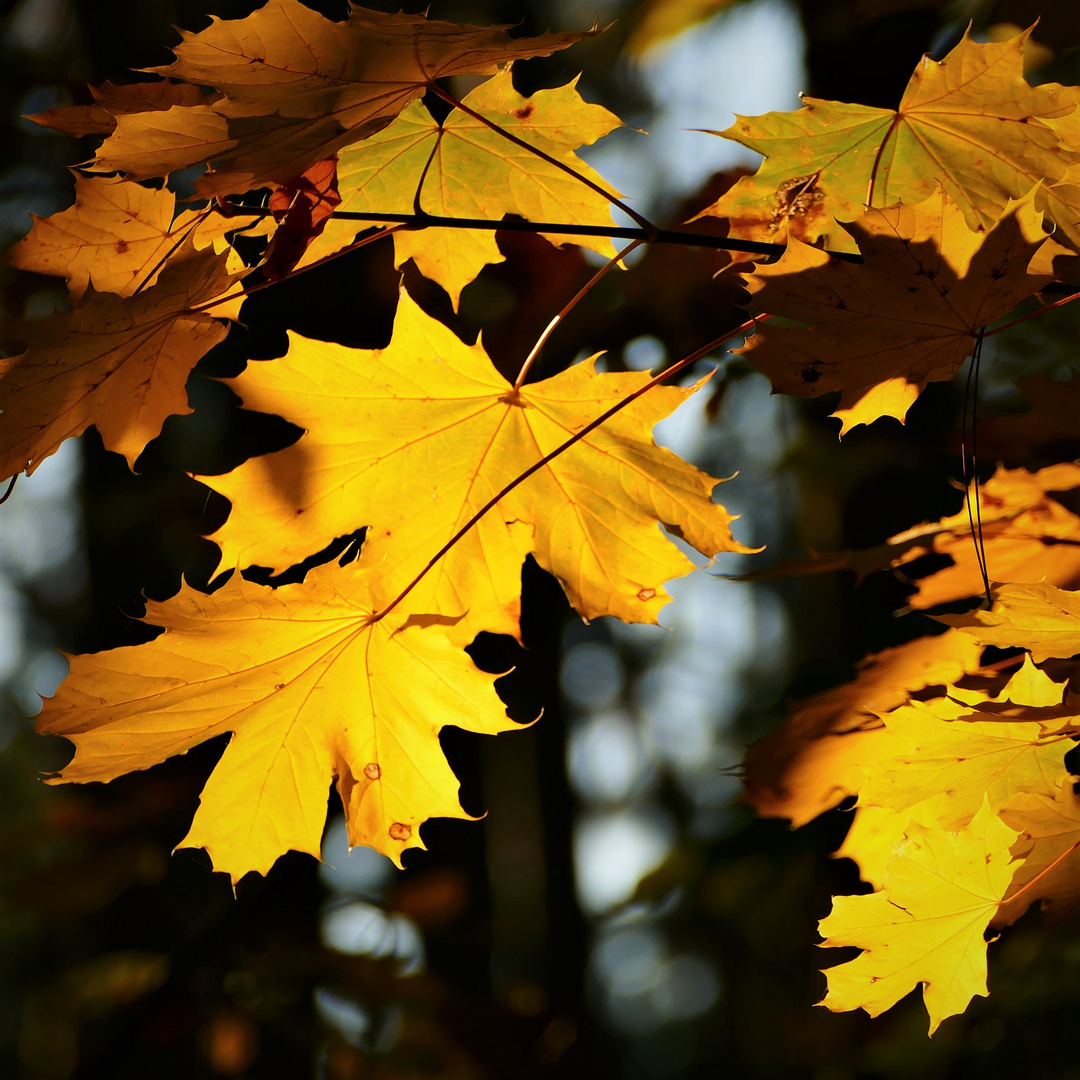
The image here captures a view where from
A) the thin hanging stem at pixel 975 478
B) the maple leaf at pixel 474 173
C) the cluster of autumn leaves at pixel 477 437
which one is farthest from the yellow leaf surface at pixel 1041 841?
the maple leaf at pixel 474 173

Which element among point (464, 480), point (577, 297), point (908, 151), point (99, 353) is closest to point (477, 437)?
point (464, 480)

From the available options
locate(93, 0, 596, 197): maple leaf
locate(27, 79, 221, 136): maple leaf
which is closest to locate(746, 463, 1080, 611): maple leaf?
locate(93, 0, 596, 197): maple leaf

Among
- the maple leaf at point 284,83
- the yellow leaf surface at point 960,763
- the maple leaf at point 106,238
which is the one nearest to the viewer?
the maple leaf at point 284,83

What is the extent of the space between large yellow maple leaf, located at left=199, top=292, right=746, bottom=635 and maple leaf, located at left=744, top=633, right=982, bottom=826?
0.24 meters

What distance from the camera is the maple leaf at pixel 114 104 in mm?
616

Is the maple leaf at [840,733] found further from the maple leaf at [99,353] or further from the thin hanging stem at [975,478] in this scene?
the maple leaf at [99,353]

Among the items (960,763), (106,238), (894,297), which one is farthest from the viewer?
(106,238)

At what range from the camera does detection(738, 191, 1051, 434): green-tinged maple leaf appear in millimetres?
416

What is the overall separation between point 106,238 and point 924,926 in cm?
79

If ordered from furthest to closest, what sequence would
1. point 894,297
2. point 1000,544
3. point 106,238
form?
point 1000,544 → point 106,238 → point 894,297

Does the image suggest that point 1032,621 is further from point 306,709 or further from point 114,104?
point 114,104

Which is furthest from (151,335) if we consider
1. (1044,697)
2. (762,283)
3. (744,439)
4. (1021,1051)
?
(1021,1051)

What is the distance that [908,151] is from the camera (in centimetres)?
65

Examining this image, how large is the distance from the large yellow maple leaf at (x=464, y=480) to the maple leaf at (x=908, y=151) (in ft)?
0.53
